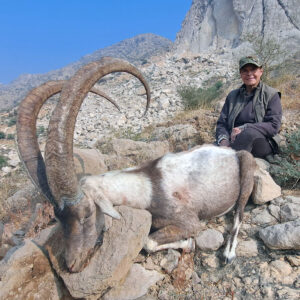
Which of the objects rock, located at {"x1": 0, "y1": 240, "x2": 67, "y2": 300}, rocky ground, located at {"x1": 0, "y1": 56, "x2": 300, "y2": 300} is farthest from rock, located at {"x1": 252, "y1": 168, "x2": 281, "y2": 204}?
rock, located at {"x1": 0, "y1": 240, "x2": 67, "y2": 300}

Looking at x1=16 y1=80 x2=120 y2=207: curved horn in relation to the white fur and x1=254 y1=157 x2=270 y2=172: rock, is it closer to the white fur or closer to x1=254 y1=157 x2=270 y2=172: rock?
the white fur

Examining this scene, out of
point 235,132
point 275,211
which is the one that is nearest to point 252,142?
point 235,132

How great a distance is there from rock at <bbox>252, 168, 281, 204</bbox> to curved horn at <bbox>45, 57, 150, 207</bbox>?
223 cm

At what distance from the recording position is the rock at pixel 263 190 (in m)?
3.30

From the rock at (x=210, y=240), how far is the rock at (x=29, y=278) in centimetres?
155

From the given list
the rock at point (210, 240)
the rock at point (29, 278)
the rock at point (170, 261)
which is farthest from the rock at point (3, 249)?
the rock at point (210, 240)

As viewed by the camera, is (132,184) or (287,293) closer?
(287,293)

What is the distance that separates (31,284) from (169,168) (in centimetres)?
191

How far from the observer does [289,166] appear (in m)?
3.71

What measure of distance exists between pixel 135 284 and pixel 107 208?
0.80m

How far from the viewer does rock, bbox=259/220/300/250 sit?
2.53 m

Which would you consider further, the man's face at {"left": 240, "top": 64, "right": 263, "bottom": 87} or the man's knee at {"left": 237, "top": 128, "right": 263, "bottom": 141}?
the man's face at {"left": 240, "top": 64, "right": 263, "bottom": 87}

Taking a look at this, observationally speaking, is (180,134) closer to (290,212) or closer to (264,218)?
(264,218)

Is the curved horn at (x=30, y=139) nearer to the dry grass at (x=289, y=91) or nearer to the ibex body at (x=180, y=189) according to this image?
the ibex body at (x=180, y=189)
